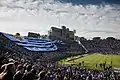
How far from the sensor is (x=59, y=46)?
67.7 meters

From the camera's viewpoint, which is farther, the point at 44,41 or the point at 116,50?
the point at 116,50

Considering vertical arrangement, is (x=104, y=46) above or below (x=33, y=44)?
below

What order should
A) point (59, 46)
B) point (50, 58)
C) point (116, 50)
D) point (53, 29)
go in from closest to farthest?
1. point (50, 58)
2. point (59, 46)
3. point (116, 50)
4. point (53, 29)

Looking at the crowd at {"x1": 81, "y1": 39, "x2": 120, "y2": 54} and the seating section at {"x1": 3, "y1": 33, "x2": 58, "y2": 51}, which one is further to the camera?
the crowd at {"x1": 81, "y1": 39, "x2": 120, "y2": 54}

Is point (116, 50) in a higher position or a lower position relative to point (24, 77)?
lower

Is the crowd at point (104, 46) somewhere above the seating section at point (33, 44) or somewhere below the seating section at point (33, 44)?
below

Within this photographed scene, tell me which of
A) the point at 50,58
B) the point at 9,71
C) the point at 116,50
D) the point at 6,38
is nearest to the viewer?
the point at 9,71

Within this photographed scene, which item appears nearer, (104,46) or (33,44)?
(33,44)

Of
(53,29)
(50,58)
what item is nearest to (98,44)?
(53,29)

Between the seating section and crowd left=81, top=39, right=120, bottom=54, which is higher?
the seating section

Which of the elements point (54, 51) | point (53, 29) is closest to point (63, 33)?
point (53, 29)

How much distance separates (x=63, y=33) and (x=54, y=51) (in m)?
45.2

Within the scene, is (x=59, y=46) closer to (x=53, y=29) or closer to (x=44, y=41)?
(x=44, y=41)

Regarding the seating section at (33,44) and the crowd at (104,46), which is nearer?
the seating section at (33,44)
